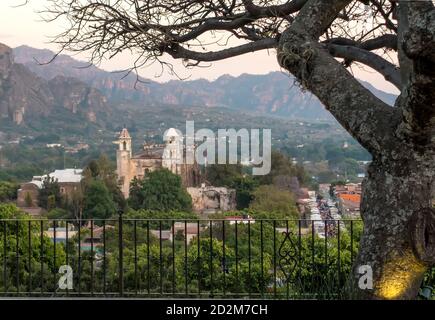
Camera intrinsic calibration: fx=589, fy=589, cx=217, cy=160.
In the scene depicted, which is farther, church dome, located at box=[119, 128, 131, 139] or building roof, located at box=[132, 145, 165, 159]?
church dome, located at box=[119, 128, 131, 139]

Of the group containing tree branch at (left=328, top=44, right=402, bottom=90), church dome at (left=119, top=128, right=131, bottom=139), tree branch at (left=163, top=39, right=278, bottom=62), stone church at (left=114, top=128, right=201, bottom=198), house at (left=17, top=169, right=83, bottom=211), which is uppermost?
church dome at (left=119, top=128, right=131, bottom=139)

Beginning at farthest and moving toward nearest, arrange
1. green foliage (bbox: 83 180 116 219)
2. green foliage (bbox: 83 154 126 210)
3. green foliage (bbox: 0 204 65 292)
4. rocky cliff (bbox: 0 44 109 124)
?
rocky cliff (bbox: 0 44 109 124) → green foliage (bbox: 83 154 126 210) → green foliage (bbox: 83 180 116 219) → green foliage (bbox: 0 204 65 292)

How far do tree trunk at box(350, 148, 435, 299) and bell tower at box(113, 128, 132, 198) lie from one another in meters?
47.4

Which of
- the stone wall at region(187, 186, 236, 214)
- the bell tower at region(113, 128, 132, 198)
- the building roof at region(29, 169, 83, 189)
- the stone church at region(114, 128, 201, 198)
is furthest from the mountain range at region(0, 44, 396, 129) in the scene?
the building roof at region(29, 169, 83, 189)

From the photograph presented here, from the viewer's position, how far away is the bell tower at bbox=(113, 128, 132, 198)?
51.7 meters

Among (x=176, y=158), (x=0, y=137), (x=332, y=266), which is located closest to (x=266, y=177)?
(x=176, y=158)

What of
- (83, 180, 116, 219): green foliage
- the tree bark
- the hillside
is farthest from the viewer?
the hillside

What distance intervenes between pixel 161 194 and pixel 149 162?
12.0 m

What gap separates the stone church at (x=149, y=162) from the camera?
156 ft

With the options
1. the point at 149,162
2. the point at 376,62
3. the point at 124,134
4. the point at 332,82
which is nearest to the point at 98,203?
the point at 149,162

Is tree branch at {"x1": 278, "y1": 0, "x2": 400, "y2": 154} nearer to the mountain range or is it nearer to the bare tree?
the bare tree

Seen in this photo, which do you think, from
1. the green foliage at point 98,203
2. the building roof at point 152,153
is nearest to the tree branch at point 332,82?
the green foliage at point 98,203

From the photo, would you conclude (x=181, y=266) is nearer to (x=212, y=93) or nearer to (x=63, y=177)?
(x=63, y=177)
